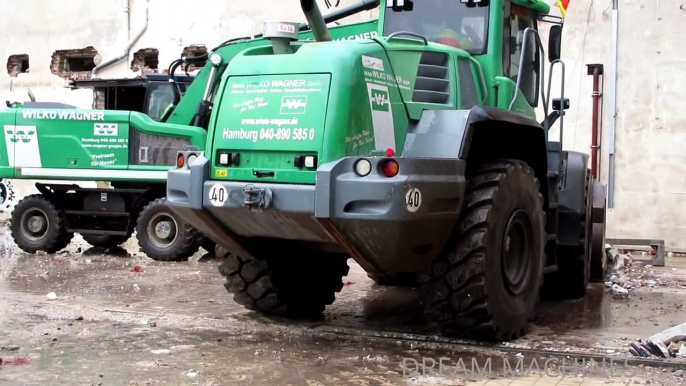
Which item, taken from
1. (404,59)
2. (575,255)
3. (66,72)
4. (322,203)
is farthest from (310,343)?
(66,72)

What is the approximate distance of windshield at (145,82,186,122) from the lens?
12.5m

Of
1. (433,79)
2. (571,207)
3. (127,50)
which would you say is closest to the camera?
(433,79)

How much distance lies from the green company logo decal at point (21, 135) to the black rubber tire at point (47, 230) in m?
0.93

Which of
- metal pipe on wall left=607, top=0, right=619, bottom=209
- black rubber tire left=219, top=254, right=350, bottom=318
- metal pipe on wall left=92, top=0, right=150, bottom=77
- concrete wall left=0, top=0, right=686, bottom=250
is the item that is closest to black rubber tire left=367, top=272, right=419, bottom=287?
black rubber tire left=219, top=254, right=350, bottom=318

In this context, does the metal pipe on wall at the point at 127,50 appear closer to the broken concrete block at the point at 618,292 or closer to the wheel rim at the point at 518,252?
the broken concrete block at the point at 618,292

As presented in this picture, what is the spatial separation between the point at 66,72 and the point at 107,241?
25.1ft

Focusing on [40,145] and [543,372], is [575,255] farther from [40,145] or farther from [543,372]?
[40,145]

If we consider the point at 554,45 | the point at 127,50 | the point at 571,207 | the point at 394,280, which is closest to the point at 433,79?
the point at 554,45

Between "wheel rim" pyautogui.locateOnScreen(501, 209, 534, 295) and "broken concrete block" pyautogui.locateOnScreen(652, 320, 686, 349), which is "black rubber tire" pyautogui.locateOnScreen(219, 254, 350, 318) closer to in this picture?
"wheel rim" pyautogui.locateOnScreen(501, 209, 534, 295)

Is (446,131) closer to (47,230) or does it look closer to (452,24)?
(452,24)

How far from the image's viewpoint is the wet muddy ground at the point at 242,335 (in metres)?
5.34

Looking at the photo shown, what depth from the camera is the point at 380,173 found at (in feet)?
17.7

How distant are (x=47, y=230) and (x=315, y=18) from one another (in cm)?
778

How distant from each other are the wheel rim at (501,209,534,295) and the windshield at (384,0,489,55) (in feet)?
4.87
